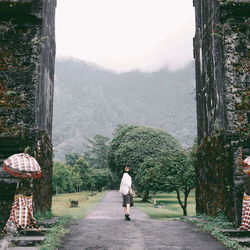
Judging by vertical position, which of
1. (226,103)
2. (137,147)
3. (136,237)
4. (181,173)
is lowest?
(136,237)

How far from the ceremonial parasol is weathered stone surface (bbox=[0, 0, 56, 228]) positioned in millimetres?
1663

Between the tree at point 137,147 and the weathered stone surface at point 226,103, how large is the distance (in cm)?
2175

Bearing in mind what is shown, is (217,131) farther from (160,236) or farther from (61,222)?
(61,222)

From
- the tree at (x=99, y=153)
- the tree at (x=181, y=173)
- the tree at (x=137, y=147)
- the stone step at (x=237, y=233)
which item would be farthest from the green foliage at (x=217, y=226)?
the tree at (x=99, y=153)

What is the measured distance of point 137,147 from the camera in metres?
35.4

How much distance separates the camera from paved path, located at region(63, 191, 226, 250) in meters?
7.49

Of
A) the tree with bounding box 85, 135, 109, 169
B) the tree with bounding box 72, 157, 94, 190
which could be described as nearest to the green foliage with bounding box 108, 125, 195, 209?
the tree with bounding box 72, 157, 94, 190

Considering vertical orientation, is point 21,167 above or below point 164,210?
above

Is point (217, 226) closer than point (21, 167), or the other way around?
point (21, 167)

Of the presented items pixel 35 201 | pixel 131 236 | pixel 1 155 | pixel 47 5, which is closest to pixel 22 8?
pixel 47 5

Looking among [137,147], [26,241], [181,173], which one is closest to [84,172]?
[137,147]

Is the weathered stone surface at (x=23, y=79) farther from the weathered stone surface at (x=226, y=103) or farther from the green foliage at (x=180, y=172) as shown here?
the green foliage at (x=180, y=172)

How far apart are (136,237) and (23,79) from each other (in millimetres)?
6173

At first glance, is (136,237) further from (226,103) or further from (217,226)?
(226,103)
